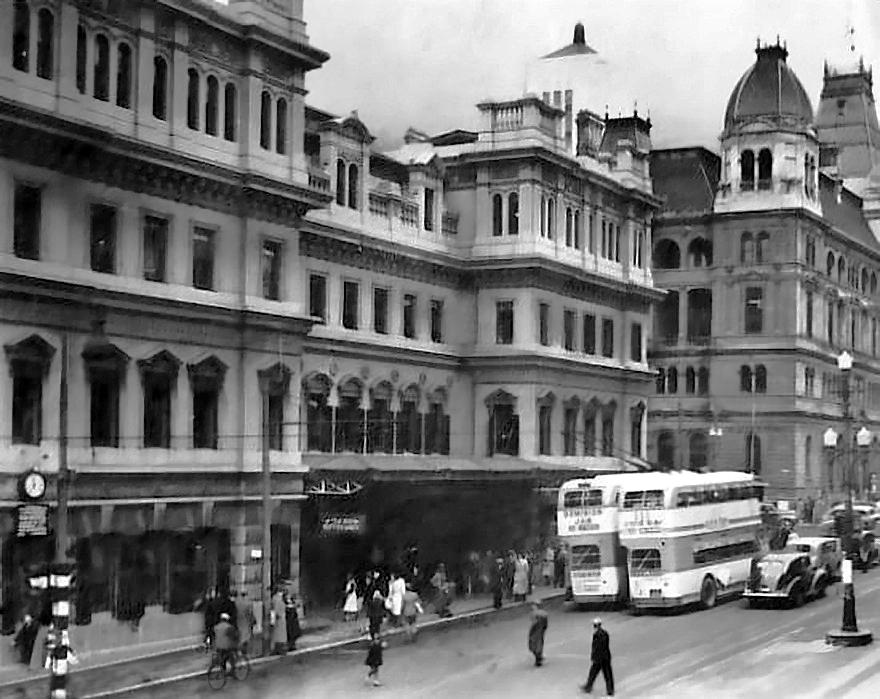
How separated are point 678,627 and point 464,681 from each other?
4100 millimetres

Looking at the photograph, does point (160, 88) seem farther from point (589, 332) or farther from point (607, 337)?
point (607, 337)

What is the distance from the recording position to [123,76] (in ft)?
41.4

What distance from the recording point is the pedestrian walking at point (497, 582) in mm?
15922

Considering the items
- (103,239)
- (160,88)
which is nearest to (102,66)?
(160,88)

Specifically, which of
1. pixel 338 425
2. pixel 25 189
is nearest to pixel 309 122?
pixel 338 425

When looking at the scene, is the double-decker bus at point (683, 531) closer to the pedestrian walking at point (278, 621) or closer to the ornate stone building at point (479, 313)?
the ornate stone building at point (479, 313)

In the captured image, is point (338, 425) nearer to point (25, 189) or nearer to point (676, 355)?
point (676, 355)

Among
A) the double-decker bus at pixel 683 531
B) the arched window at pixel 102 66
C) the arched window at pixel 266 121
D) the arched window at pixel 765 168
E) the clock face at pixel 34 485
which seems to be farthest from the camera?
the arched window at pixel 765 168

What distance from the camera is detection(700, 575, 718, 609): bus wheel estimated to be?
18781mm

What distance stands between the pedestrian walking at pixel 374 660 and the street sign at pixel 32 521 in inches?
127

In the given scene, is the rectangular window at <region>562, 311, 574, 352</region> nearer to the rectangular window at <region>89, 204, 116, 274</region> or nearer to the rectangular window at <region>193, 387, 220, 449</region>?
the rectangular window at <region>193, 387, 220, 449</region>

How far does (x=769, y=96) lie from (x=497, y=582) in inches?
238

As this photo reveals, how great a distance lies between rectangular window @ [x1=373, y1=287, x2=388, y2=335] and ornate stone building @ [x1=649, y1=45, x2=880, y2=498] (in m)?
3.68

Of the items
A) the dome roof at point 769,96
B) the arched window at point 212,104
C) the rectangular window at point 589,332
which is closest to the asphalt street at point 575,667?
Result: the arched window at point 212,104
